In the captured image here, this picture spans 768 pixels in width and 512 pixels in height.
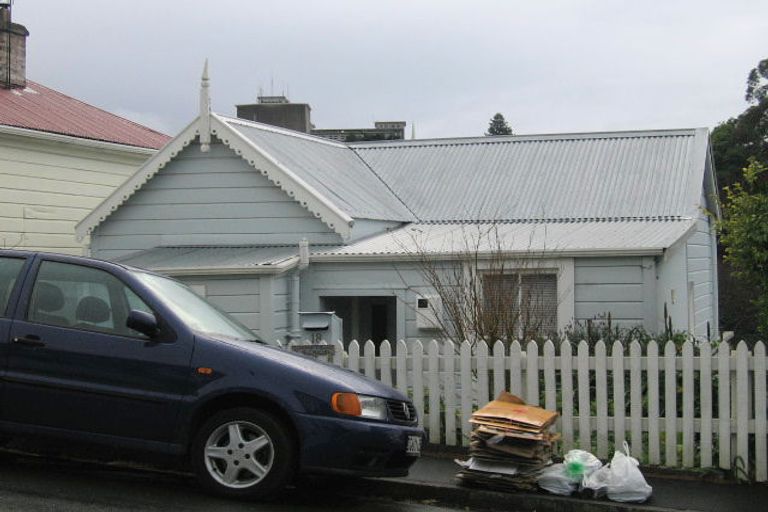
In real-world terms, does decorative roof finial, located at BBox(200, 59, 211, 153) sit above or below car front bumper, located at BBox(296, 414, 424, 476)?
above

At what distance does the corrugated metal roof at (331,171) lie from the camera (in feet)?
51.5

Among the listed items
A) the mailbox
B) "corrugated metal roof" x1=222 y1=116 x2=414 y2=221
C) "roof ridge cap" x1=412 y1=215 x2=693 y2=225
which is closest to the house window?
the mailbox

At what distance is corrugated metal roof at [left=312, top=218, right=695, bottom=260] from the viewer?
1402cm

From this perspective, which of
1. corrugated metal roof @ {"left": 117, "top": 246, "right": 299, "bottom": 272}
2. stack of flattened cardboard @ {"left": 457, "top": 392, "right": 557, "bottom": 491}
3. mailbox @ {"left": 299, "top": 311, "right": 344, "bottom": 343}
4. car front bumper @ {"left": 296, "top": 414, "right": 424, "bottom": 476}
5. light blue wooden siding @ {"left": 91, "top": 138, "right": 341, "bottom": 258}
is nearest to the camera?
car front bumper @ {"left": 296, "top": 414, "right": 424, "bottom": 476}

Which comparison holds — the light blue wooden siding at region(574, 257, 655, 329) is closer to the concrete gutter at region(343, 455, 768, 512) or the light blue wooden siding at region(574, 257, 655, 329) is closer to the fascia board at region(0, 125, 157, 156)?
the concrete gutter at region(343, 455, 768, 512)

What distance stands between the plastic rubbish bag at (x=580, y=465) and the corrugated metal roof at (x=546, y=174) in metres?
8.45

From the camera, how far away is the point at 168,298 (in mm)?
7934

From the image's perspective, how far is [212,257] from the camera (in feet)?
49.3

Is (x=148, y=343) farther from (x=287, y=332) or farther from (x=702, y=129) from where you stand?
(x=702, y=129)

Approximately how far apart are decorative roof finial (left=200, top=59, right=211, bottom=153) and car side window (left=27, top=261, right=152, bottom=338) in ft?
25.0

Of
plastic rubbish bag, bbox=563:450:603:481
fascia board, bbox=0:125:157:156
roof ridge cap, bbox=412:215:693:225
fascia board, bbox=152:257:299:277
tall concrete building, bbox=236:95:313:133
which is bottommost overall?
plastic rubbish bag, bbox=563:450:603:481

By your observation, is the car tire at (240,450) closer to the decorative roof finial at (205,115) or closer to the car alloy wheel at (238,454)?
the car alloy wheel at (238,454)

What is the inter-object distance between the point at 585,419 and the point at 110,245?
364 inches

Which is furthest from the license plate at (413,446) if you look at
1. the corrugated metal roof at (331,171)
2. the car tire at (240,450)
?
the corrugated metal roof at (331,171)
